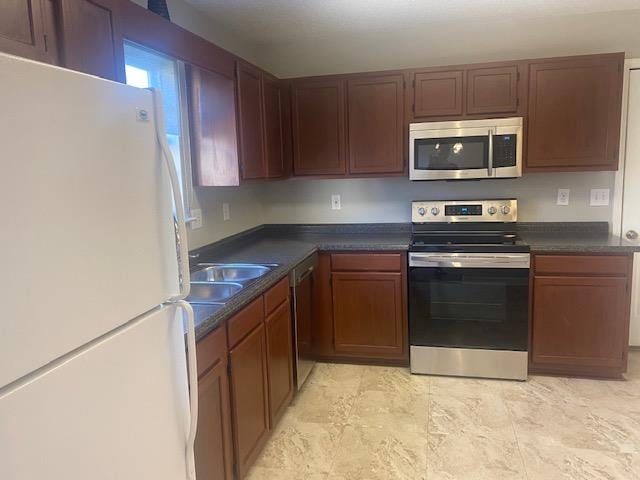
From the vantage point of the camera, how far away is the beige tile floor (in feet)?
7.36

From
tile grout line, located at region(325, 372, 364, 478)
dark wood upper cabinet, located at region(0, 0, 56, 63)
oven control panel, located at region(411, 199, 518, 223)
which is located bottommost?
tile grout line, located at region(325, 372, 364, 478)

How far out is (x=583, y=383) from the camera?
120 inches

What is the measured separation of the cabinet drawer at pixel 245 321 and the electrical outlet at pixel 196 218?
2.78ft

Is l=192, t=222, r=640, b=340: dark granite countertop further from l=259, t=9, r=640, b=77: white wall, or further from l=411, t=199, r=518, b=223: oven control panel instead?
l=259, t=9, r=640, b=77: white wall

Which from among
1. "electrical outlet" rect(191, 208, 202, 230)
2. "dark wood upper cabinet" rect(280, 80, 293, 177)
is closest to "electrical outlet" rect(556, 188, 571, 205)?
"dark wood upper cabinet" rect(280, 80, 293, 177)

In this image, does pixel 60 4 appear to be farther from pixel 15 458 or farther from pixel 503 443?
pixel 503 443

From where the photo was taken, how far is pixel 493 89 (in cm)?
321

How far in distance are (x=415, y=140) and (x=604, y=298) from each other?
1.56 meters

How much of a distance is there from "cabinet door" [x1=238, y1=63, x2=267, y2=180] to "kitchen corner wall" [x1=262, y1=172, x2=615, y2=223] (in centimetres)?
84

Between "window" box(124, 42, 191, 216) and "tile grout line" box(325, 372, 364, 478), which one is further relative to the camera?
"window" box(124, 42, 191, 216)

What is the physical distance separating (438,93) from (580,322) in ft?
5.76

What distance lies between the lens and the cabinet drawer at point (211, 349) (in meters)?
1.67

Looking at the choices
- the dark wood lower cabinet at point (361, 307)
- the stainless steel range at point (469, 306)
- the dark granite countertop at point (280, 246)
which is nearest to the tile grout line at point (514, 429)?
the stainless steel range at point (469, 306)

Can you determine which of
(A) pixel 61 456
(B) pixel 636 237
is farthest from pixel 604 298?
(A) pixel 61 456
